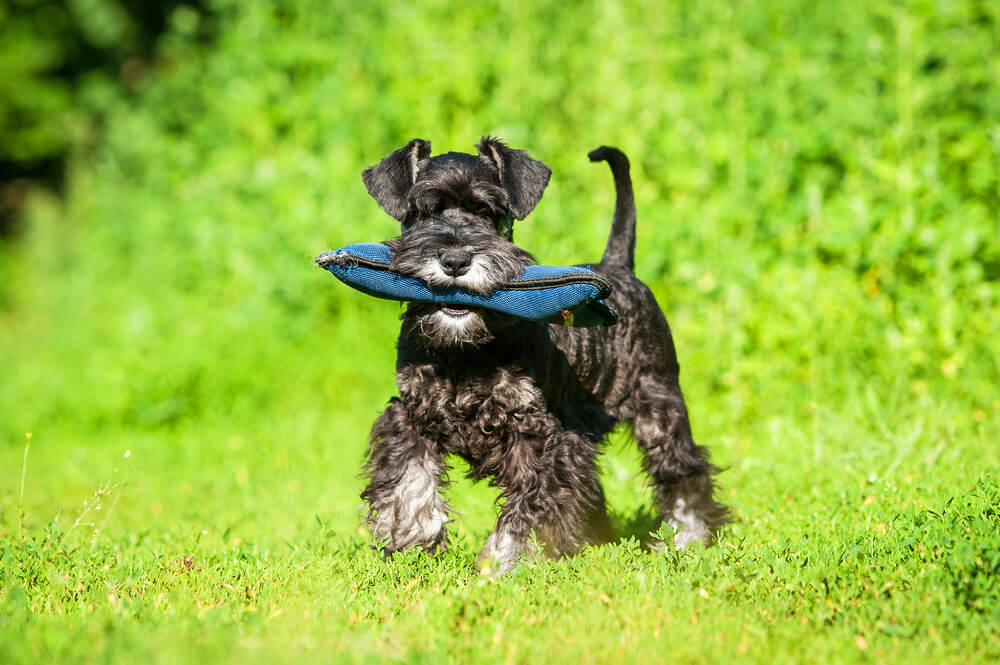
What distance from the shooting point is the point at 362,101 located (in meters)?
10.9

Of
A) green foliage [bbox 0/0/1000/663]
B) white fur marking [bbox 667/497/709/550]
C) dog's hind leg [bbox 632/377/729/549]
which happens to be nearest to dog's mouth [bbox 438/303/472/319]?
green foliage [bbox 0/0/1000/663]

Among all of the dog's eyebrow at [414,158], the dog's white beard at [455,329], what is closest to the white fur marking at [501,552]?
the dog's white beard at [455,329]

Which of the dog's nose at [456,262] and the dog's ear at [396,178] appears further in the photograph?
the dog's ear at [396,178]

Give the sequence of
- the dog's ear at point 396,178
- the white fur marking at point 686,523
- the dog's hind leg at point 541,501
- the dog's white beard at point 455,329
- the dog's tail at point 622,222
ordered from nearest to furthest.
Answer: the dog's white beard at point 455,329 < the dog's hind leg at point 541,501 < the dog's ear at point 396,178 < the white fur marking at point 686,523 < the dog's tail at point 622,222

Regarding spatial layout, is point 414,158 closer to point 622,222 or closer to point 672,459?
point 622,222

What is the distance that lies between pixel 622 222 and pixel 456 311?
1747 mm

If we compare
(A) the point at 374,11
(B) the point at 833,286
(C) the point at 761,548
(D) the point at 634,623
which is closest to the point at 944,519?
(C) the point at 761,548

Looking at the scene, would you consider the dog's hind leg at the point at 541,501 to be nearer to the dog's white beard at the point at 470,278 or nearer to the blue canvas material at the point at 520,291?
the blue canvas material at the point at 520,291

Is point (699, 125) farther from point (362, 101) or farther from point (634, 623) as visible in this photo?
point (634, 623)

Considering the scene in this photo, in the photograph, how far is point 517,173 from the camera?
4609 millimetres

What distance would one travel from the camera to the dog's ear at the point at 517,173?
452 cm

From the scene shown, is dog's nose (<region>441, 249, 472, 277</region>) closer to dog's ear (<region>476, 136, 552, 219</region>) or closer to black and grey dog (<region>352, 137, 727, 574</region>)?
black and grey dog (<region>352, 137, 727, 574</region>)

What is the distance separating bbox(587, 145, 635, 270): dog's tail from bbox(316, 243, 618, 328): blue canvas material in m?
1.39

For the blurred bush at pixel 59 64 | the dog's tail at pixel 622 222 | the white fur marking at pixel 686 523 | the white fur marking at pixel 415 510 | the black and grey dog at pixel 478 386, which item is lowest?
the white fur marking at pixel 686 523
